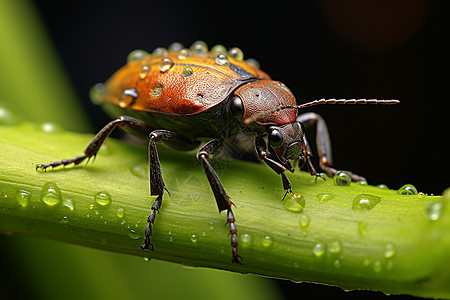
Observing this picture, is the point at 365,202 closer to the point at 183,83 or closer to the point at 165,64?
the point at 183,83

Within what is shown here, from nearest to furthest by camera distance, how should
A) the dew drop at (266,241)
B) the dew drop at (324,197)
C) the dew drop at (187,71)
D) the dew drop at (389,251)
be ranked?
the dew drop at (389,251), the dew drop at (266,241), the dew drop at (324,197), the dew drop at (187,71)

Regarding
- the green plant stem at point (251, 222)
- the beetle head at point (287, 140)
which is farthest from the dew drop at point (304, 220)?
the beetle head at point (287, 140)

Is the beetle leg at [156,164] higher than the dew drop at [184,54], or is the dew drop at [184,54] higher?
the dew drop at [184,54]

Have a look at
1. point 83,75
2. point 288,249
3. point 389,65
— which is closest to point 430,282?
point 288,249

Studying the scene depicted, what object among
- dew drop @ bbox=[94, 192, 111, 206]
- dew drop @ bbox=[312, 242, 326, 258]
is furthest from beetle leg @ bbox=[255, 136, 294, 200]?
dew drop @ bbox=[94, 192, 111, 206]

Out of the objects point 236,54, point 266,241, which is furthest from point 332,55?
point 266,241

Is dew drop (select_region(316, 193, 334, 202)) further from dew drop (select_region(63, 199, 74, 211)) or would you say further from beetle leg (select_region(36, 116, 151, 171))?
beetle leg (select_region(36, 116, 151, 171))

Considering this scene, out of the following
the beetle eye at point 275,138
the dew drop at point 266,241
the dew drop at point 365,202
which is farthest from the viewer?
the beetle eye at point 275,138

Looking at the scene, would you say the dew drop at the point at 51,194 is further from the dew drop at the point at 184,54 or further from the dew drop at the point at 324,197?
the dew drop at the point at 184,54
